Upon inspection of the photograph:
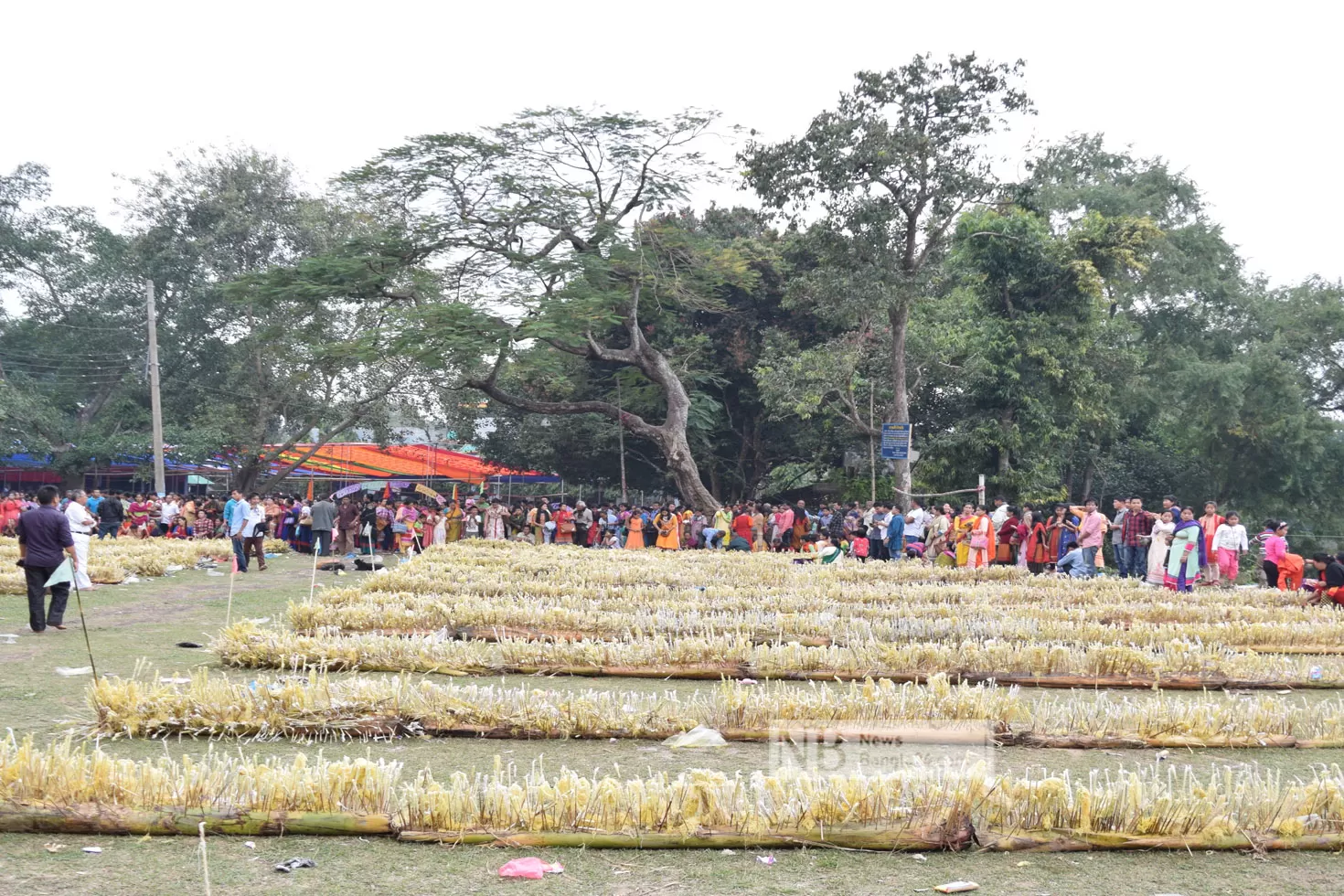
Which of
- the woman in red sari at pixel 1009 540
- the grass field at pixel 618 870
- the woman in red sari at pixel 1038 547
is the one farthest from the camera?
the woman in red sari at pixel 1009 540

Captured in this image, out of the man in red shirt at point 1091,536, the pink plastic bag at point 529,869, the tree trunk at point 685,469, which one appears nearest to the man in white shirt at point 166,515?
the tree trunk at point 685,469

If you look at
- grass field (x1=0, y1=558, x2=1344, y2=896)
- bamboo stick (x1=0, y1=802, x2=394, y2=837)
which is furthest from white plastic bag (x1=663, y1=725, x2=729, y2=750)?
bamboo stick (x1=0, y1=802, x2=394, y2=837)

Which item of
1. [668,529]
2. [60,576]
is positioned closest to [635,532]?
[668,529]

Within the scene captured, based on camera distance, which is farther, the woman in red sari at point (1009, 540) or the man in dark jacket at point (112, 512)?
the man in dark jacket at point (112, 512)

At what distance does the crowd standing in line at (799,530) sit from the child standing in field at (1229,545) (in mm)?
20

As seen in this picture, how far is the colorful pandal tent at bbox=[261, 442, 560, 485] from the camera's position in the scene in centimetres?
3909

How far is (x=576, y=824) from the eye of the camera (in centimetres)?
486

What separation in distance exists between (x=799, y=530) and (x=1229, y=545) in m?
10.4

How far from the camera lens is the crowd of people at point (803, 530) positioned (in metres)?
17.3

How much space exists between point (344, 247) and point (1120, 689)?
81.1ft

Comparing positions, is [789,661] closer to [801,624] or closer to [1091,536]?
[801,624]

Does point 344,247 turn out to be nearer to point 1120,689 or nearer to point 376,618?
point 376,618

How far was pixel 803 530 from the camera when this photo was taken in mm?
26172

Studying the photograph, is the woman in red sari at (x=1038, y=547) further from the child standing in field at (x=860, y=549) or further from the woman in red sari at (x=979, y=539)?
the child standing in field at (x=860, y=549)
